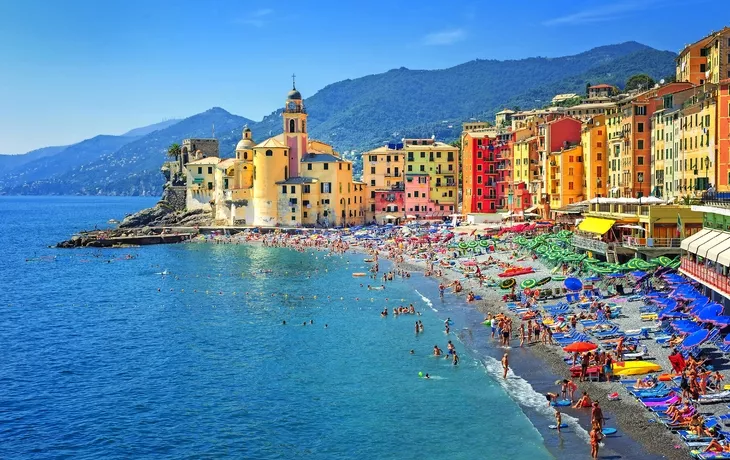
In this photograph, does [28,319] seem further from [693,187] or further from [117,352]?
[693,187]

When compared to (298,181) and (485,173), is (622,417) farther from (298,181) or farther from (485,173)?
(298,181)

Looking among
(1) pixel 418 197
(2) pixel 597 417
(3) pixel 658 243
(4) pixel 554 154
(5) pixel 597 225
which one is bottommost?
(2) pixel 597 417

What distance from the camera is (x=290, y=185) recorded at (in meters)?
113

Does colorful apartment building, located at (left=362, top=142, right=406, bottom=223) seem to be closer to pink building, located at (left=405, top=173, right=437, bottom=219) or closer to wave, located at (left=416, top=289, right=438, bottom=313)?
pink building, located at (left=405, top=173, right=437, bottom=219)

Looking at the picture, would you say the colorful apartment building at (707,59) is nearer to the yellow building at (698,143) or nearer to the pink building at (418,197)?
the yellow building at (698,143)

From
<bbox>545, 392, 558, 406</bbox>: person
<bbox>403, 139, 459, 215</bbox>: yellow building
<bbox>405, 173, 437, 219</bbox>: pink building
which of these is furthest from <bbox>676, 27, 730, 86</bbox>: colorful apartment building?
<bbox>545, 392, 558, 406</bbox>: person

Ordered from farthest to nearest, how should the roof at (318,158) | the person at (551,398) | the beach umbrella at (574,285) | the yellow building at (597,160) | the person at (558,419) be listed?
1. the roof at (318,158)
2. the yellow building at (597,160)
3. the beach umbrella at (574,285)
4. the person at (551,398)
5. the person at (558,419)

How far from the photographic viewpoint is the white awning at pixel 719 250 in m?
39.3

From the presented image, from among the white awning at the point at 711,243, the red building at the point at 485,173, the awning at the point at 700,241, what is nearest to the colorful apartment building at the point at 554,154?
the red building at the point at 485,173

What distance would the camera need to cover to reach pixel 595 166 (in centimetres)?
8431

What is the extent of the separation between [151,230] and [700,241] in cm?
10036

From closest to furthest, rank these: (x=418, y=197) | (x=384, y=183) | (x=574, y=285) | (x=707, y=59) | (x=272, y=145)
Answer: (x=574, y=285) < (x=707, y=59) < (x=272, y=145) < (x=418, y=197) < (x=384, y=183)

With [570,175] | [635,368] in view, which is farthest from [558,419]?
[570,175]

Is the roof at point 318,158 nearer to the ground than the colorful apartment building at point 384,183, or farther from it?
farther from it
